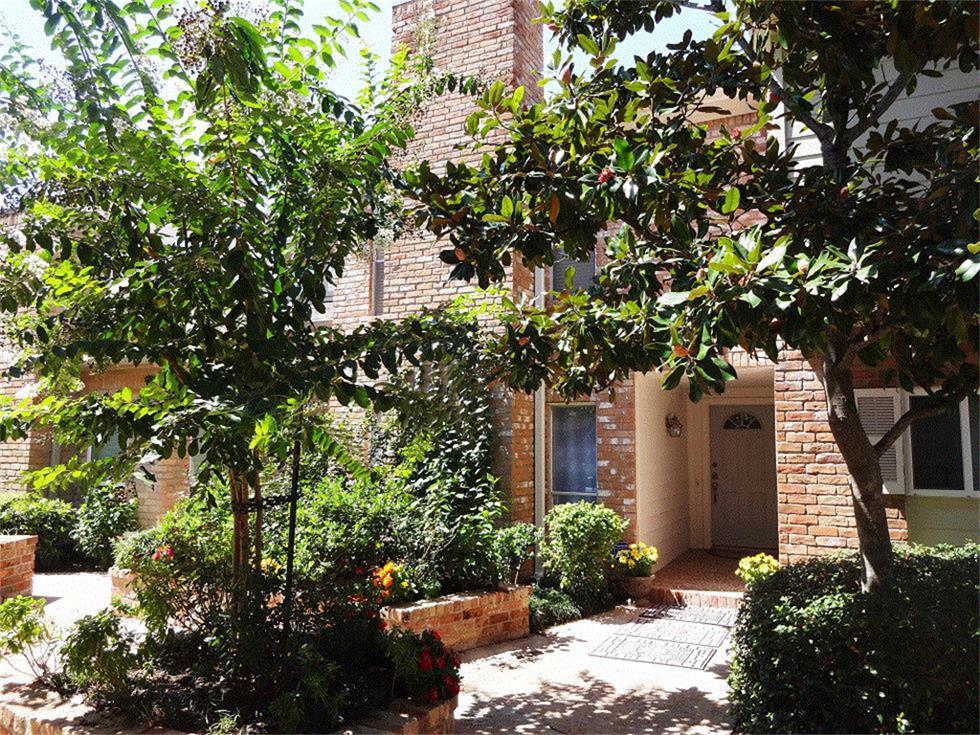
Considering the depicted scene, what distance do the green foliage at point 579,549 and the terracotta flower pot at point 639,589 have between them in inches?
17.2

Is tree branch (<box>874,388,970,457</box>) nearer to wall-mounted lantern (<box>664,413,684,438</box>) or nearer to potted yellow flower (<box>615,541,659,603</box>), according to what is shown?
potted yellow flower (<box>615,541,659,603</box>)

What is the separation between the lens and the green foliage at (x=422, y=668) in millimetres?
3604

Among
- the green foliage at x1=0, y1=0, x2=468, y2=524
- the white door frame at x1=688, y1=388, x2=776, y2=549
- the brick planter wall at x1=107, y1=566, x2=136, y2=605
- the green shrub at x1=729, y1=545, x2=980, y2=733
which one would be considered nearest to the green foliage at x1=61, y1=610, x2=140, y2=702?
the green foliage at x1=0, y1=0, x2=468, y2=524

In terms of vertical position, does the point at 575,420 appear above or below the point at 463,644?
above

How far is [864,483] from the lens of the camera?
3.57m

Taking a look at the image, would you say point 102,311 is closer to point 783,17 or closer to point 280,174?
point 280,174

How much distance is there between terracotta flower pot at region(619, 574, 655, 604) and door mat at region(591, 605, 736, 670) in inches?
9.1

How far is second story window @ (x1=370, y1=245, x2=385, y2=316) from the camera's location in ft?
28.9

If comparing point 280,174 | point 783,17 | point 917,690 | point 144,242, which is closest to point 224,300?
point 144,242

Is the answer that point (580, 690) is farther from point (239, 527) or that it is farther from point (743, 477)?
point (743, 477)

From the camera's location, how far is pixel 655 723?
4.43 meters

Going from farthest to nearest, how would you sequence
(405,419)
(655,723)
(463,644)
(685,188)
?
1. (463,644)
2. (655,723)
3. (405,419)
4. (685,188)

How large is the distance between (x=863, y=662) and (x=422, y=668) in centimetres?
213

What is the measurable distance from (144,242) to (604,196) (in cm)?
221
